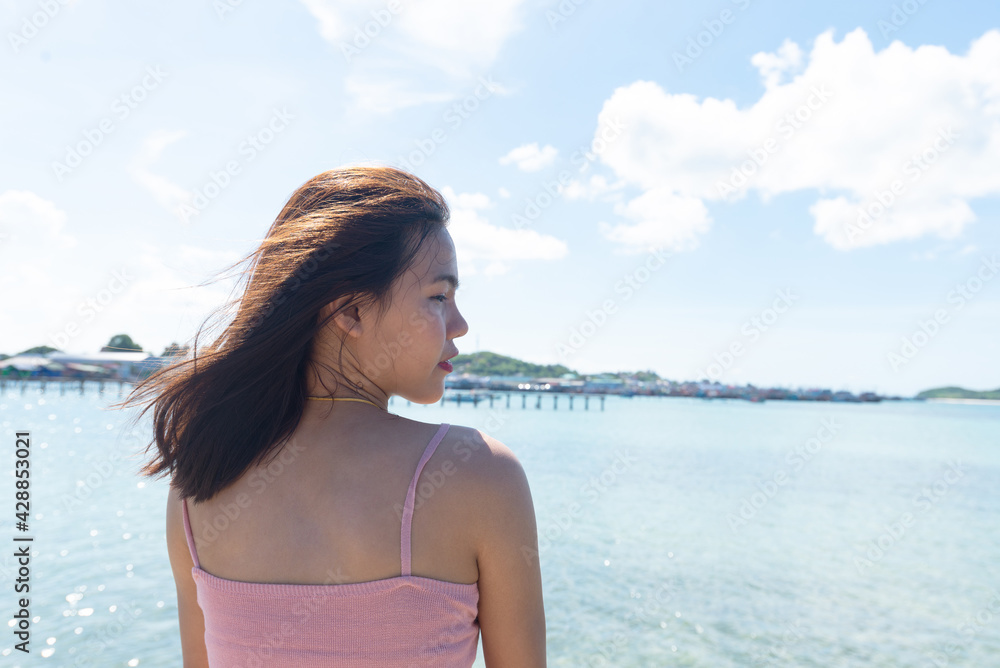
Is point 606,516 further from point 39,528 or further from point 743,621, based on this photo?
point 39,528

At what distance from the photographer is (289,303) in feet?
3.97

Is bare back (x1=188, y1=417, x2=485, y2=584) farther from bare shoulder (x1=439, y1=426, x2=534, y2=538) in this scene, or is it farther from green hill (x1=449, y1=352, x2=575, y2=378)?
green hill (x1=449, y1=352, x2=575, y2=378)

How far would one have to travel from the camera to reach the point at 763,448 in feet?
142

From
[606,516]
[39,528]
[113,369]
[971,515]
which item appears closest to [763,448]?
[971,515]

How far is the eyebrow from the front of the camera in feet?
4.03

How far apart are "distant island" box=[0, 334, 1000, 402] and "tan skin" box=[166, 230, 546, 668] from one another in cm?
46

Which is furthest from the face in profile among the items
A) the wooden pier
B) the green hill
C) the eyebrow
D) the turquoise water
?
the green hill

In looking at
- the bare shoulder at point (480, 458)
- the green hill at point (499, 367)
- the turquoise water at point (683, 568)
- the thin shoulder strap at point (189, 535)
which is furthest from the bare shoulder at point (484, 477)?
the green hill at point (499, 367)

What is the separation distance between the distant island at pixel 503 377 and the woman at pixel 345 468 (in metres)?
0.32

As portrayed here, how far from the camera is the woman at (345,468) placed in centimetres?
106

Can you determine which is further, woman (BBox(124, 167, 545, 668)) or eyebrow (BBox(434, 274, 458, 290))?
eyebrow (BBox(434, 274, 458, 290))

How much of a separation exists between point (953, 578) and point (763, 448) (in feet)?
100

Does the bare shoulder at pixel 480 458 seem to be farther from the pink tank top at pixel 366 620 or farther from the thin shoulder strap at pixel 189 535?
the thin shoulder strap at pixel 189 535

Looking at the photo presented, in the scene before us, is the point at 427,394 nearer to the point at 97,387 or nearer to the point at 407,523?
the point at 407,523
